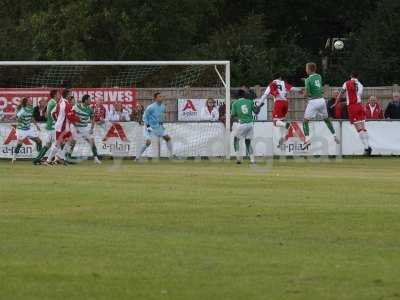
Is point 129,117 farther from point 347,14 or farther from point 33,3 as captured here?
point 347,14

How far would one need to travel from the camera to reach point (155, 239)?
14219mm

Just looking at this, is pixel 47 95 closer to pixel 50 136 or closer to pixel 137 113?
pixel 137 113

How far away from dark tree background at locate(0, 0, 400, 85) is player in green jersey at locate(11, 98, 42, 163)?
50.3ft

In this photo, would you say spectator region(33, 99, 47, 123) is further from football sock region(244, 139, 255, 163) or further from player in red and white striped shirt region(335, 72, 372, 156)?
player in red and white striped shirt region(335, 72, 372, 156)

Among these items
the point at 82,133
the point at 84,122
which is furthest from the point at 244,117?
the point at 82,133

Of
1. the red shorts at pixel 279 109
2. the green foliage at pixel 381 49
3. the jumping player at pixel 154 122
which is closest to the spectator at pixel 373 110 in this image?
the red shorts at pixel 279 109

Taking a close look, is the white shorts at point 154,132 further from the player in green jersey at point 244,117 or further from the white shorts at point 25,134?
the white shorts at point 25,134

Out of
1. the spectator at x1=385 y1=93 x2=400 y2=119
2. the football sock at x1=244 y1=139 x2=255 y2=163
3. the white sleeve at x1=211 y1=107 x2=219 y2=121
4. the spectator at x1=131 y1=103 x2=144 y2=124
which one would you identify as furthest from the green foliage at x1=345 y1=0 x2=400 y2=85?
the football sock at x1=244 y1=139 x2=255 y2=163

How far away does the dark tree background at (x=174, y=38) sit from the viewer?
5088 cm

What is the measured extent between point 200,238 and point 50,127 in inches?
854

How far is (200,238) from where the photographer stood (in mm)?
14297

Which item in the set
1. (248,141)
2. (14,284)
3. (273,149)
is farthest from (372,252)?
(273,149)

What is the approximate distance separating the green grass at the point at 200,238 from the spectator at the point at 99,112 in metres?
13.2

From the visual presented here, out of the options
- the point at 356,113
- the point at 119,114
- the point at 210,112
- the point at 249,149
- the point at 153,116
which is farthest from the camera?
the point at 210,112
